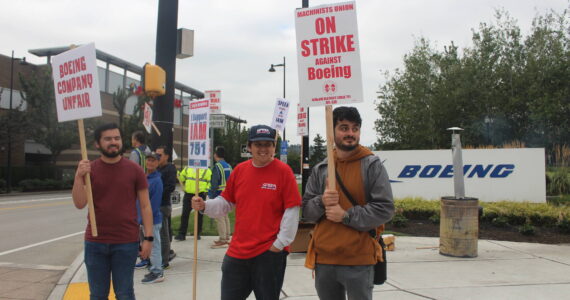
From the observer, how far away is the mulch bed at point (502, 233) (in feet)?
28.2

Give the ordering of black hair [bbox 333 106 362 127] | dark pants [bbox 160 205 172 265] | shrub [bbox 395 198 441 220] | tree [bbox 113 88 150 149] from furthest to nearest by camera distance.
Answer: tree [bbox 113 88 150 149], shrub [bbox 395 198 441 220], dark pants [bbox 160 205 172 265], black hair [bbox 333 106 362 127]

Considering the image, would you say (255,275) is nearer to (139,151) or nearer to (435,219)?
(139,151)

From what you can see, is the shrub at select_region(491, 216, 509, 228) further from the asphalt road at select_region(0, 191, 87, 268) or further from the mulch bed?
the asphalt road at select_region(0, 191, 87, 268)

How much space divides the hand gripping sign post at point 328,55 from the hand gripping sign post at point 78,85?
1805 mm

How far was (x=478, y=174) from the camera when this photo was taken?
13.3 m

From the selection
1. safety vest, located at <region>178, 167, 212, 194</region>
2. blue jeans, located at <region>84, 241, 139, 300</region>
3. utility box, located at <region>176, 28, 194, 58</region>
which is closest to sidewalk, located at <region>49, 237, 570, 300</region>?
safety vest, located at <region>178, 167, 212, 194</region>

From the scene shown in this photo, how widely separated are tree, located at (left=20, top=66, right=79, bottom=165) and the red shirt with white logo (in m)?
31.7

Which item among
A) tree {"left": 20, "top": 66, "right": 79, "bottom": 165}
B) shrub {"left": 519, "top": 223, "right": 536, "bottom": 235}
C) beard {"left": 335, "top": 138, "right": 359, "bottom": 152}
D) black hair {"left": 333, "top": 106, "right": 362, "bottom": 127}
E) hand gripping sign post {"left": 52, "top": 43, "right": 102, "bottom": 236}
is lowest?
shrub {"left": 519, "top": 223, "right": 536, "bottom": 235}

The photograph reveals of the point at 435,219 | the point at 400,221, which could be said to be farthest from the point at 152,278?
the point at 435,219

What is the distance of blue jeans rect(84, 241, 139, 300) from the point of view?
11.2 feet

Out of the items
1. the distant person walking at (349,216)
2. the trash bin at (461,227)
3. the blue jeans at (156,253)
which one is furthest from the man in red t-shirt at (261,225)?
the trash bin at (461,227)

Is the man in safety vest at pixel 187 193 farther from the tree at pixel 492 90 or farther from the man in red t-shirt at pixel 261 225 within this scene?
the tree at pixel 492 90

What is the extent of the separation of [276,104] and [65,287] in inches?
214

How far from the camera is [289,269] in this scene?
626 centimetres
